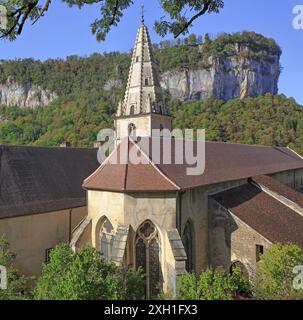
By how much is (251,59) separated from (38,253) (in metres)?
127

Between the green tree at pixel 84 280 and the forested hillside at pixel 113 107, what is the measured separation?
109ft

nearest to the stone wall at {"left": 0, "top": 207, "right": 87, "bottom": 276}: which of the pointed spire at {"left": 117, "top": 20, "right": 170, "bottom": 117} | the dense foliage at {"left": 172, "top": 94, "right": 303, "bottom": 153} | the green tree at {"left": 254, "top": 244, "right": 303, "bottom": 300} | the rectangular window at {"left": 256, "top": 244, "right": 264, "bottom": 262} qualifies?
the pointed spire at {"left": 117, "top": 20, "right": 170, "bottom": 117}

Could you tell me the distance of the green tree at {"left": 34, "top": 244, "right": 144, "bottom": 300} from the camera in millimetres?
9453

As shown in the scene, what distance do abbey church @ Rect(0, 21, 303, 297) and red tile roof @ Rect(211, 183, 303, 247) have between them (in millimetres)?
78

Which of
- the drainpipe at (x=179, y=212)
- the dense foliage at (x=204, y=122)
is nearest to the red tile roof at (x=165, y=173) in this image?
the drainpipe at (x=179, y=212)

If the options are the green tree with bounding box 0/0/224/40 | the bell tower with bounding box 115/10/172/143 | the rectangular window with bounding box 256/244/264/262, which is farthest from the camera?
the bell tower with bounding box 115/10/172/143

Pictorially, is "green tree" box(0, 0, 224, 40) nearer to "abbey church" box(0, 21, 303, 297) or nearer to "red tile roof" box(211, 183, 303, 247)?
"abbey church" box(0, 21, 303, 297)

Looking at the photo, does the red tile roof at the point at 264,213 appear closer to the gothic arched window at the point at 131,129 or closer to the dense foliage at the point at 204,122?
the gothic arched window at the point at 131,129

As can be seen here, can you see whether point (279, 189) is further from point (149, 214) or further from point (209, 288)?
point (209, 288)

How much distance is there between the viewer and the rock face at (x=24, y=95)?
428ft

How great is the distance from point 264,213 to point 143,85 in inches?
471

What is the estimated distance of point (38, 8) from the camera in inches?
216

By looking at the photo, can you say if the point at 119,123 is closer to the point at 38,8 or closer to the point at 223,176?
the point at 223,176

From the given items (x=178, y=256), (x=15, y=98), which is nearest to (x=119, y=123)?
(x=178, y=256)
